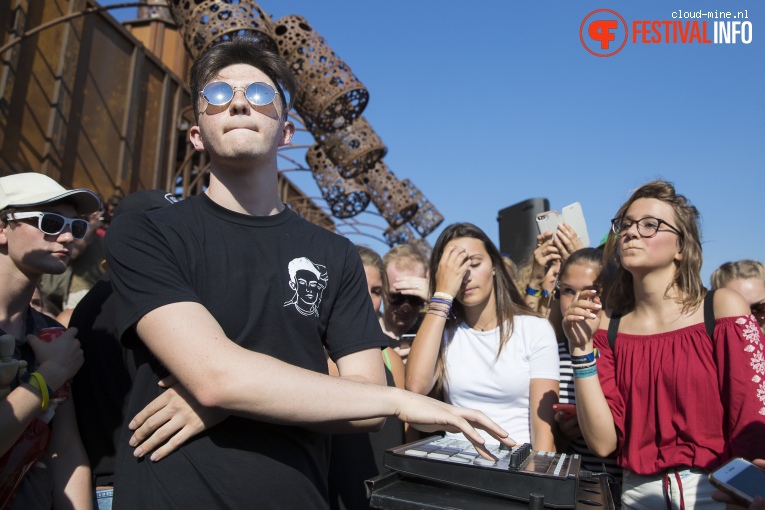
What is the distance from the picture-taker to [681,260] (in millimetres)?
2623

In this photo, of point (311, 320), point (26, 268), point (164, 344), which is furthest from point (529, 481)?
point (26, 268)

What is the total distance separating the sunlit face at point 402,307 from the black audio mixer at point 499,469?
2302mm

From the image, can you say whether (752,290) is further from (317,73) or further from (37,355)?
(37,355)

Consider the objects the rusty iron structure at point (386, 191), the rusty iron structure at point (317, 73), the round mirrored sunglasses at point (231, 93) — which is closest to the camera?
the round mirrored sunglasses at point (231, 93)

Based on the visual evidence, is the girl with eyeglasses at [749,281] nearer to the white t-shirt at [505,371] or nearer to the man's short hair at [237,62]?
the white t-shirt at [505,371]

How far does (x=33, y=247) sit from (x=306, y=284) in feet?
3.49

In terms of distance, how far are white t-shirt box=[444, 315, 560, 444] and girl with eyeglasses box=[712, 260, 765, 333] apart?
1.85m

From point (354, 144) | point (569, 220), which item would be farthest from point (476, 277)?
point (354, 144)

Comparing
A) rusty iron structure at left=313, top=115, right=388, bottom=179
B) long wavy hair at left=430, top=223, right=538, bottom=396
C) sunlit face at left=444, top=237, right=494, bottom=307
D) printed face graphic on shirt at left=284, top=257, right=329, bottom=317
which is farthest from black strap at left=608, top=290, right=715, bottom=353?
rusty iron structure at left=313, top=115, right=388, bottom=179

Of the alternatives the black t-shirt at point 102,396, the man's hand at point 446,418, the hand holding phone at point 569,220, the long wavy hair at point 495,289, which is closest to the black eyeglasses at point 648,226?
the long wavy hair at point 495,289

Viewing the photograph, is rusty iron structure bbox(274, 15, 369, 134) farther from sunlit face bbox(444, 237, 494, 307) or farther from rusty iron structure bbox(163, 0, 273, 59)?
sunlit face bbox(444, 237, 494, 307)

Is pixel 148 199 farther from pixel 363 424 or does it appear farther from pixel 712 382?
pixel 712 382

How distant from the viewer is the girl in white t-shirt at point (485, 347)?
2.70 meters

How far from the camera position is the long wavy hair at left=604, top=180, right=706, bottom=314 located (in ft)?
8.41
